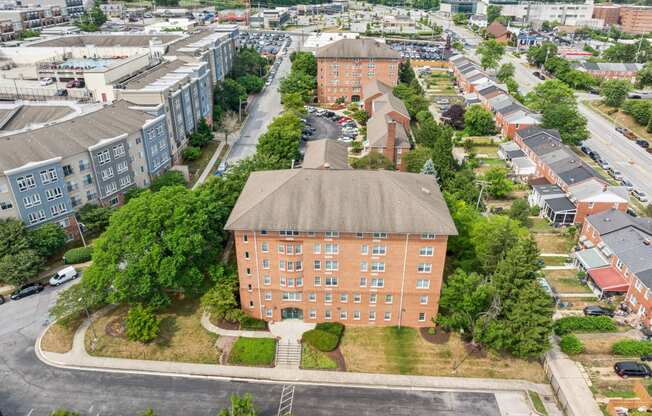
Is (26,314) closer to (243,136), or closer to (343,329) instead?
(343,329)

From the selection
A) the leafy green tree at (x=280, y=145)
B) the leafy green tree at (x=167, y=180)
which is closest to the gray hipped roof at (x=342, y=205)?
the leafy green tree at (x=167, y=180)

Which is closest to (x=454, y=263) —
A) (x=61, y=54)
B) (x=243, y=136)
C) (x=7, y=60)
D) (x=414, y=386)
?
(x=414, y=386)

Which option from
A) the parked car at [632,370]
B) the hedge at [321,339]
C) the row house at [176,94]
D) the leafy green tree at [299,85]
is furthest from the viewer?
the leafy green tree at [299,85]

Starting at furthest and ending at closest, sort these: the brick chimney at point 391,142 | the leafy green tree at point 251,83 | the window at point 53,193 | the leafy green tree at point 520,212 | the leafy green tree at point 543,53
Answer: the leafy green tree at point 543,53
the leafy green tree at point 251,83
the brick chimney at point 391,142
the leafy green tree at point 520,212
the window at point 53,193

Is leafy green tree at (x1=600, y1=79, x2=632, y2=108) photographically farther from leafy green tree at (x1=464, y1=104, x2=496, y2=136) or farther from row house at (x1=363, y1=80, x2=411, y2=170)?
row house at (x1=363, y1=80, x2=411, y2=170)

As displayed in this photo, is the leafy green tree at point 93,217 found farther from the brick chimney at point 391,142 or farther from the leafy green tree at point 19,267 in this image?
the brick chimney at point 391,142

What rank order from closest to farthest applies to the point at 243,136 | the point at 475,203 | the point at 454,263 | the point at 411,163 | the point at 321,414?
1. the point at 321,414
2. the point at 454,263
3. the point at 475,203
4. the point at 411,163
5. the point at 243,136

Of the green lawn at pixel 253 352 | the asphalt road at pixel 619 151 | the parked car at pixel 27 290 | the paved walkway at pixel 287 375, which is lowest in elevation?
the paved walkway at pixel 287 375

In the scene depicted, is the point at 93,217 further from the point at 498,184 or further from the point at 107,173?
the point at 498,184
